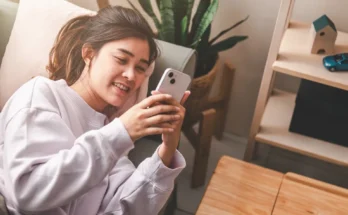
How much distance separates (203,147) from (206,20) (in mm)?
373

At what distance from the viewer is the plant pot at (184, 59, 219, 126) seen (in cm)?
129

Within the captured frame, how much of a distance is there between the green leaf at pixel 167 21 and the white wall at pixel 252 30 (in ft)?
0.49

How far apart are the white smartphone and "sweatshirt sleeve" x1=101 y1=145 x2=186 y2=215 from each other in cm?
13

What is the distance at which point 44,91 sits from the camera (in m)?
0.87

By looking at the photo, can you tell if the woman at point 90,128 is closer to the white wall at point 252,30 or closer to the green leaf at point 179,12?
the green leaf at point 179,12

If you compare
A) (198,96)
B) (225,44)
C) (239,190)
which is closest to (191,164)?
(198,96)

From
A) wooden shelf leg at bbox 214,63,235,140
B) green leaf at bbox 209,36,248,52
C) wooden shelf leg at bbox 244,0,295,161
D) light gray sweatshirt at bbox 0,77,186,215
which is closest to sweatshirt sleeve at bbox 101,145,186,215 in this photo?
light gray sweatshirt at bbox 0,77,186,215

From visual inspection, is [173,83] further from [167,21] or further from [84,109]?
[167,21]

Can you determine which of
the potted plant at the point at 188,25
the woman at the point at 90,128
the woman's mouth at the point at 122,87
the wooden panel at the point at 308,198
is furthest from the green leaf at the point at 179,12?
the wooden panel at the point at 308,198

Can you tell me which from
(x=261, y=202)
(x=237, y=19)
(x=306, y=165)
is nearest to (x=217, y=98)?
(x=237, y=19)

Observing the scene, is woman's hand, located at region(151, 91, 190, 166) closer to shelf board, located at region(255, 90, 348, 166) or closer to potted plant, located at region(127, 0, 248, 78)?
potted plant, located at region(127, 0, 248, 78)

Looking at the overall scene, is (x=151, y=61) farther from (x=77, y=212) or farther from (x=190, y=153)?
(x=190, y=153)

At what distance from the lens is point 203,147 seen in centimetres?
139

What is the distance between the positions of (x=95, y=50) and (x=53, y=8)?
0.17 metres
